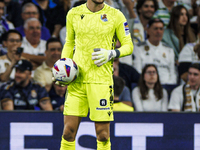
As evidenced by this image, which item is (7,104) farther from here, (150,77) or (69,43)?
(150,77)

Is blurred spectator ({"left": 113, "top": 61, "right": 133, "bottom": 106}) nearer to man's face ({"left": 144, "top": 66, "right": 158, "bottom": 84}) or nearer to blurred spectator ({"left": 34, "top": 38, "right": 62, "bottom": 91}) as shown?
man's face ({"left": 144, "top": 66, "right": 158, "bottom": 84})

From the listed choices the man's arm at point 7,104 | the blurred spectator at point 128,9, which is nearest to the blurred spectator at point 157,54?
the blurred spectator at point 128,9

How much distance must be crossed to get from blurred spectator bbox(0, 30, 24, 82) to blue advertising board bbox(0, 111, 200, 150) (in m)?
0.62

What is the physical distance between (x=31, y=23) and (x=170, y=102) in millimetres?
2500

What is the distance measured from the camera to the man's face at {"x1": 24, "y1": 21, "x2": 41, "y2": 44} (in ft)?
17.1

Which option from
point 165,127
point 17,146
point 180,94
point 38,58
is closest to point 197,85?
point 180,94

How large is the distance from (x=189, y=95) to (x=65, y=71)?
2710 mm

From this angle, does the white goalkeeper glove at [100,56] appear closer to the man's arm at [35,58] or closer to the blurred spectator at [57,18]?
the man's arm at [35,58]

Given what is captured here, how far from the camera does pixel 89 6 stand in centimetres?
323

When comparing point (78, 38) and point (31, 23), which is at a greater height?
point (31, 23)

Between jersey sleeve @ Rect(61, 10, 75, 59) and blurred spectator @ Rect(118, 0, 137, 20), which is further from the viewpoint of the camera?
blurred spectator @ Rect(118, 0, 137, 20)

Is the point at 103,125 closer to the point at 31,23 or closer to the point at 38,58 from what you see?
the point at 38,58

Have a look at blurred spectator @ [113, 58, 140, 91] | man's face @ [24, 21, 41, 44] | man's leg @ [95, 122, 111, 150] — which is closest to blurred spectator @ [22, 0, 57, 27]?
man's face @ [24, 21, 41, 44]

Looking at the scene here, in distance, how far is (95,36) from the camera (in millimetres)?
3162
